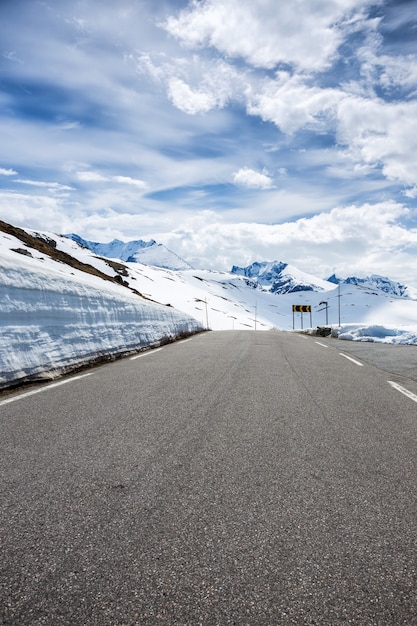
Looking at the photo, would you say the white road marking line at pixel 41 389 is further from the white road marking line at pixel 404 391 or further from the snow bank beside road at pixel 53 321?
the white road marking line at pixel 404 391

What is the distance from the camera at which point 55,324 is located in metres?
7.25

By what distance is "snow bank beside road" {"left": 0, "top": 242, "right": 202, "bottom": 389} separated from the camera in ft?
19.7

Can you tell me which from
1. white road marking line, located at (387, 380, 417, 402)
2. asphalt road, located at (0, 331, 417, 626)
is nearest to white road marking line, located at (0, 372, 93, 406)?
asphalt road, located at (0, 331, 417, 626)

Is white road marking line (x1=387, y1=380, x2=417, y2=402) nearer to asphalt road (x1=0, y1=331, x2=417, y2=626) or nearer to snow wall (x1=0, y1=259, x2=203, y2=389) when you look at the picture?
asphalt road (x1=0, y1=331, x2=417, y2=626)

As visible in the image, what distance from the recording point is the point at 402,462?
3.17 meters

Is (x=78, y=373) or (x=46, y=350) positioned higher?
(x=46, y=350)

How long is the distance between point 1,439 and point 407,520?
129 inches

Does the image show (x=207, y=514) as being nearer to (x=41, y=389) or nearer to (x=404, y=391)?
(x=41, y=389)

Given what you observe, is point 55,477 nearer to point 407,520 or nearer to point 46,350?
point 407,520

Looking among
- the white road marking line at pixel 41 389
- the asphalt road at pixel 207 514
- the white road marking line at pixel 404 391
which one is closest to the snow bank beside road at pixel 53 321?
the white road marking line at pixel 41 389

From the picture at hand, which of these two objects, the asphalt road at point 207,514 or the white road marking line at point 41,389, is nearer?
the asphalt road at point 207,514

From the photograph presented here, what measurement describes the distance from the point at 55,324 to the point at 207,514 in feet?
18.9

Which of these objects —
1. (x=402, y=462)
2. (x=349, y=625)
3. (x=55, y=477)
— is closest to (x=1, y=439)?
(x=55, y=477)

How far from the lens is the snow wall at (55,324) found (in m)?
6.00
